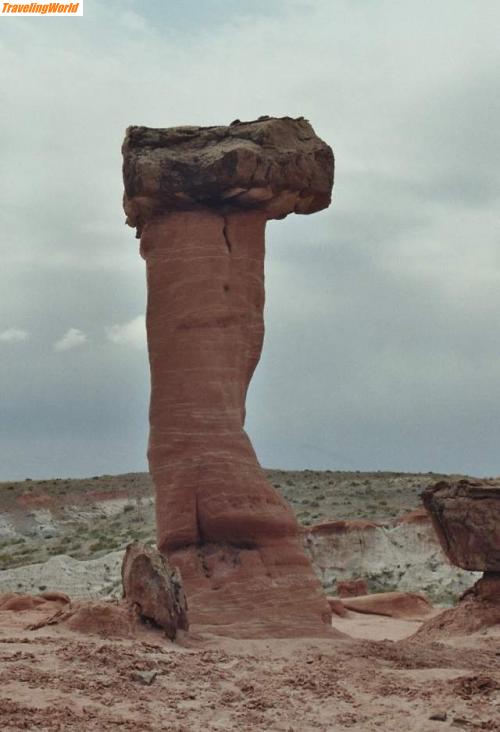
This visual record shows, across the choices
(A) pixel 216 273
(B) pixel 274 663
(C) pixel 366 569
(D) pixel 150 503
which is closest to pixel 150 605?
(B) pixel 274 663

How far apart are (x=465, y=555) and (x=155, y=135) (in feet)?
26.6

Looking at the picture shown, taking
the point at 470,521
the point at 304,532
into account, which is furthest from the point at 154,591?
the point at 304,532

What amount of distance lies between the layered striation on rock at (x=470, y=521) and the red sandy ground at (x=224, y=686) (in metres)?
4.45

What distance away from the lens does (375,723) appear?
8.75 meters

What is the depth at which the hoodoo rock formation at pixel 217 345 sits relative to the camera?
1315 centimetres

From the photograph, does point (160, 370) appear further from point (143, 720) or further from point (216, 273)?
point (143, 720)

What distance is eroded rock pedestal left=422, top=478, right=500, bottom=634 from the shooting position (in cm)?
1602

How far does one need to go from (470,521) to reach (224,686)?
25.3 feet

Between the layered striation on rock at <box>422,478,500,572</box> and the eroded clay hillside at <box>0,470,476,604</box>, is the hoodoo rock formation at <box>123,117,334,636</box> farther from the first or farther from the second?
the eroded clay hillside at <box>0,470,476,604</box>

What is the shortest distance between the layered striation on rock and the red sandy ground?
4.45 metres

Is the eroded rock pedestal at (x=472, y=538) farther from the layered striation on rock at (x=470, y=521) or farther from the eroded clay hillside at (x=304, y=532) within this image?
the eroded clay hillside at (x=304, y=532)

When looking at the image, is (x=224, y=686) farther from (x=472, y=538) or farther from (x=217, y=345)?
(x=472, y=538)

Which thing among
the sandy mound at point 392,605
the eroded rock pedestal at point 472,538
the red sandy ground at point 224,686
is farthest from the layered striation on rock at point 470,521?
the sandy mound at point 392,605

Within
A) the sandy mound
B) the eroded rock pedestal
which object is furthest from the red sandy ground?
the sandy mound
